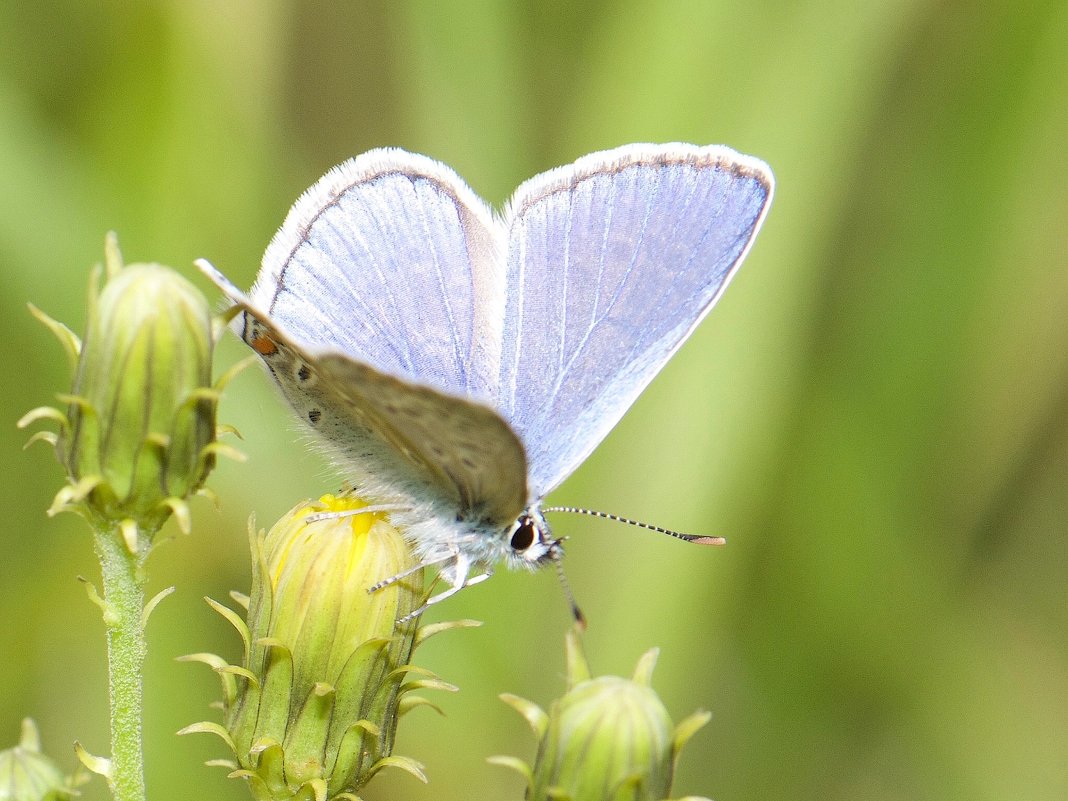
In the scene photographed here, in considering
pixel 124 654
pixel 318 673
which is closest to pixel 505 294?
pixel 318 673

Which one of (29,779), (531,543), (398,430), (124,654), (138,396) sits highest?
(138,396)

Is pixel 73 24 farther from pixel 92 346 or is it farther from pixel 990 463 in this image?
pixel 990 463

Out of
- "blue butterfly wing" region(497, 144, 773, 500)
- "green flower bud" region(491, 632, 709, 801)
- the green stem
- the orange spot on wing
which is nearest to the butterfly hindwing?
the orange spot on wing

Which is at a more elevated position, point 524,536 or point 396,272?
point 396,272

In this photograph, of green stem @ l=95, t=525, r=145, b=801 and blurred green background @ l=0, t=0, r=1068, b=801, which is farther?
blurred green background @ l=0, t=0, r=1068, b=801

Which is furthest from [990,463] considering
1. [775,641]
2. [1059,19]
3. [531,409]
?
[531,409]

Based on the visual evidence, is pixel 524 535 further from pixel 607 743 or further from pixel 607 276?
pixel 607 743

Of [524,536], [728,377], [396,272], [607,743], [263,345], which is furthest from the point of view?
[728,377]

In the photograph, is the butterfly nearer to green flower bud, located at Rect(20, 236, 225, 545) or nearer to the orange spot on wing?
the orange spot on wing
